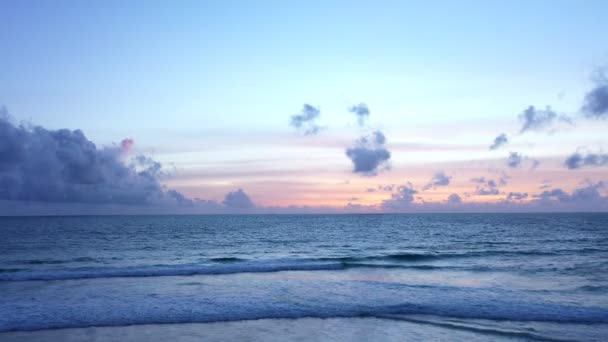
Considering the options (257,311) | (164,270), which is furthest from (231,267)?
(257,311)

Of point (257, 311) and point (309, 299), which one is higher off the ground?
point (309, 299)

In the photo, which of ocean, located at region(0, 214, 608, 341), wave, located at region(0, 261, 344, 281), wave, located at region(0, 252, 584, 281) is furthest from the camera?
wave, located at region(0, 252, 584, 281)

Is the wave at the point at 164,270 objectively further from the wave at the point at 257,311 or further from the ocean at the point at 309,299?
the wave at the point at 257,311

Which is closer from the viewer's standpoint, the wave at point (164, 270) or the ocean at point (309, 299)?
the ocean at point (309, 299)

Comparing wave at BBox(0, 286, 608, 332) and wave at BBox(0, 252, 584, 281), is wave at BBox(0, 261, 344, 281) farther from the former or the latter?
wave at BBox(0, 286, 608, 332)

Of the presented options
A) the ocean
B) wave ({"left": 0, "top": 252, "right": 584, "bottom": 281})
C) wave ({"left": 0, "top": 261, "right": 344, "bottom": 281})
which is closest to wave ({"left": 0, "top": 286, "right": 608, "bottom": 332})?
the ocean

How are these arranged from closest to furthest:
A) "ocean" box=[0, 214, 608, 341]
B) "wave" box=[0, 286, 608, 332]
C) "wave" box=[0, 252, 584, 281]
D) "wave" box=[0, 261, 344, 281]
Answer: "ocean" box=[0, 214, 608, 341] < "wave" box=[0, 286, 608, 332] < "wave" box=[0, 261, 344, 281] < "wave" box=[0, 252, 584, 281]

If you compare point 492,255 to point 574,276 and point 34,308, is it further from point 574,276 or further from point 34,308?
point 34,308

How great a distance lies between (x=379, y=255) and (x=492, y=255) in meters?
9.44

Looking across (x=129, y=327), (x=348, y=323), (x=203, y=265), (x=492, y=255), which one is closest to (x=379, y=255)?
(x=492, y=255)

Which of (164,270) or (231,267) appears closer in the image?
(164,270)

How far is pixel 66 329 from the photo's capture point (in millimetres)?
15281

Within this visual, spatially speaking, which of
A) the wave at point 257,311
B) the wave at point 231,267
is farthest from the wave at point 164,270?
the wave at point 257,311

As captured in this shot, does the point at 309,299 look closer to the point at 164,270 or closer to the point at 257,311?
the point at 257,311
